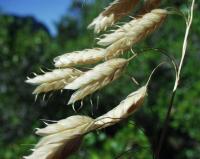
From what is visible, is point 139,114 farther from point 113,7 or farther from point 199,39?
point 113,7

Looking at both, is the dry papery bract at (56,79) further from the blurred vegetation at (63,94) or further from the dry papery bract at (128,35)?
the blurred vegetation at (63,94)

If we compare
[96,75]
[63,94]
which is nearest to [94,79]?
[96,75]

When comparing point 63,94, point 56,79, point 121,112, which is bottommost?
point 63,94

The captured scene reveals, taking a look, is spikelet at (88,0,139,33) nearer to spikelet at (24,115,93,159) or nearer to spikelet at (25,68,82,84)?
spikelet at (25,68,82,84)

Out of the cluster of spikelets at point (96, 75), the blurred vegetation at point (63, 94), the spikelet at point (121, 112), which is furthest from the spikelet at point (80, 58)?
the blurred vegetation at point (63, 94)

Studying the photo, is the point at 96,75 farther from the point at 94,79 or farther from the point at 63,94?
the point at 63,94

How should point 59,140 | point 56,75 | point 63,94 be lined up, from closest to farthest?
point 59,140 → point 56,75 → point 63,94
